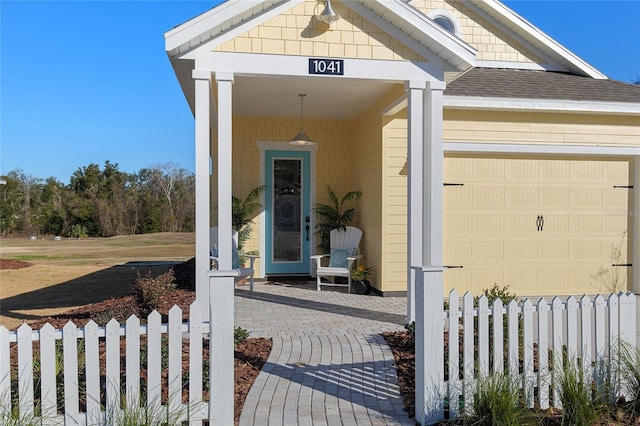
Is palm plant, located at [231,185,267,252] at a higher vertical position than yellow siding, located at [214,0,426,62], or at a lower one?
lower

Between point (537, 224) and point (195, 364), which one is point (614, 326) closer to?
point (195, 364)

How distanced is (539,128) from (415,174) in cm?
329

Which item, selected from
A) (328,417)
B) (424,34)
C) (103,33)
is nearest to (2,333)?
(328,417)

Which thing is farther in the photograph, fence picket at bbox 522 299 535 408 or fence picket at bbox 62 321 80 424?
fence picket at bbox 522 299 535 408

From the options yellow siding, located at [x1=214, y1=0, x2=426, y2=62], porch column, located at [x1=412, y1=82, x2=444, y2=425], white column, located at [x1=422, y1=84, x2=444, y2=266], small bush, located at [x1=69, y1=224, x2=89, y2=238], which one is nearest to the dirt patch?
small bush, located at [x1=69, y1=224, x2=89, y2=238]

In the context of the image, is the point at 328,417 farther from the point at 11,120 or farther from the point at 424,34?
the point at 11,120

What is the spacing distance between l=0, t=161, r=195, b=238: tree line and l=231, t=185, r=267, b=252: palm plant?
50.9 ft

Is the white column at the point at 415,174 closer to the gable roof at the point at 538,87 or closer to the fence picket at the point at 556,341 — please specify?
the gable roof at the point at 538,87

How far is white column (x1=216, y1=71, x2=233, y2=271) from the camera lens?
5.15 meters

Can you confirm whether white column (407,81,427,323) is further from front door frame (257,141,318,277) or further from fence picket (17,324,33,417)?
front door frame (257,141,318,277)

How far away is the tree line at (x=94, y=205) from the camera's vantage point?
22906 millimetres

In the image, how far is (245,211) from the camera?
923 centimetres

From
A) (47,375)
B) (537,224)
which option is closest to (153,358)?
(47,375)

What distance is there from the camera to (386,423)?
3105 millimetres
